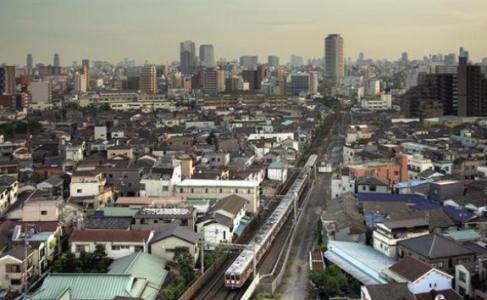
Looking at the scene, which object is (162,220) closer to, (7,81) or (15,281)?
(15,281)

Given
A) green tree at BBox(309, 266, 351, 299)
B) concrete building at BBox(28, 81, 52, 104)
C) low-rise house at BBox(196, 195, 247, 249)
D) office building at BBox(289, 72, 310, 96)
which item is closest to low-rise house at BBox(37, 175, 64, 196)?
low-rise house at BBox(196, 195, 247, 249)

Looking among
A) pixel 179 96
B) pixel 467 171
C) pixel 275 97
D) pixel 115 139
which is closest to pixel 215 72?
pixel 179 96

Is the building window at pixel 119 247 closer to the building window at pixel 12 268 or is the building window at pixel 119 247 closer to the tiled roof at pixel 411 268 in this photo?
the building window at pixel 12 268

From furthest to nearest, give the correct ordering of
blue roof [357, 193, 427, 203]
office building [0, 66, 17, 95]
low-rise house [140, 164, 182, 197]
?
1. office building [0, 66, 17, 95]
2. low-rise house [140, 164, 182, 197]
3. blue roof [357, 193, 427, 203]

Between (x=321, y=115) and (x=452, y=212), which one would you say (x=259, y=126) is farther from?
(x=452, y=212)

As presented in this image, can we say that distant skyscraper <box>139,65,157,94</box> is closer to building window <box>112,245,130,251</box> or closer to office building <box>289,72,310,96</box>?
office building <box>289,72,310,96</box>

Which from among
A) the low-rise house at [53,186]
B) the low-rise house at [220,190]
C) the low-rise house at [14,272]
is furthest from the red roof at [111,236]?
the low-rise house at [53,186]
